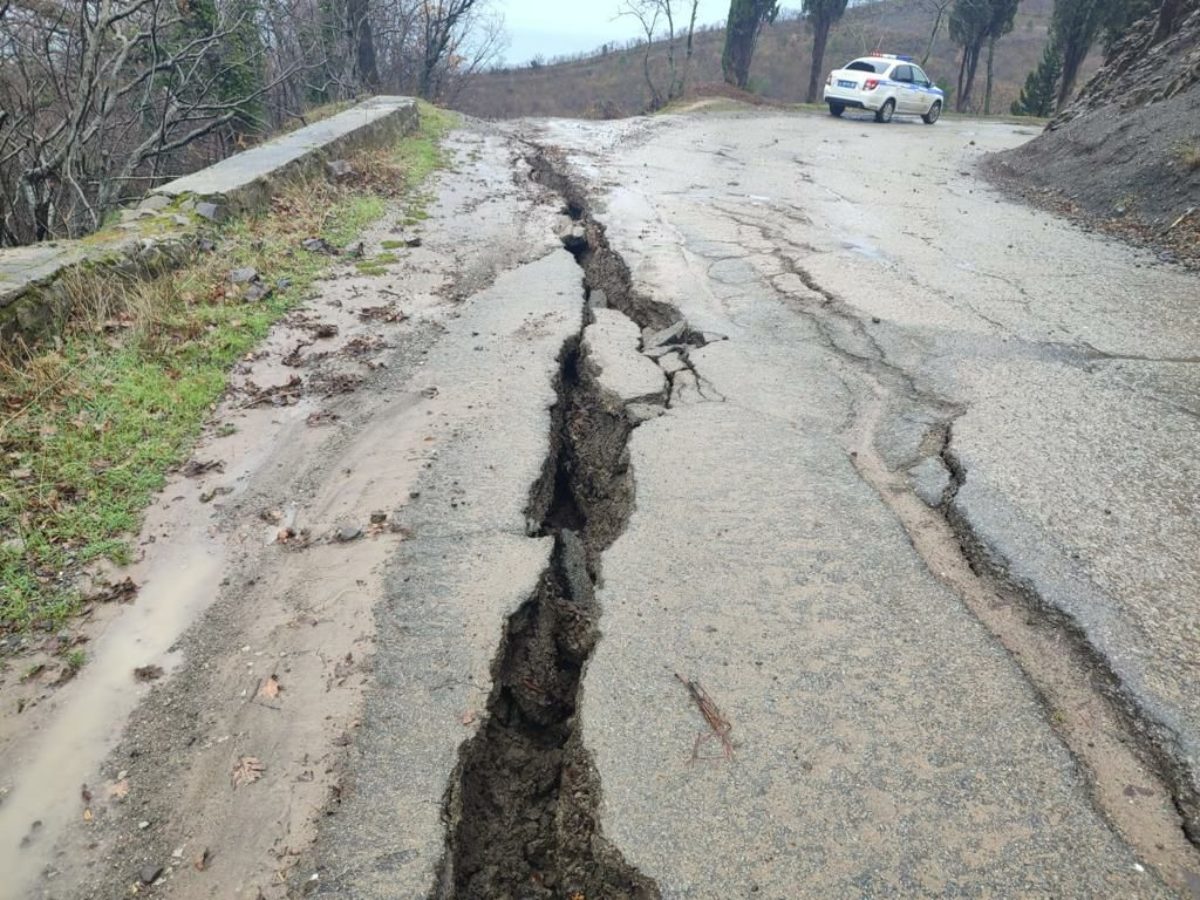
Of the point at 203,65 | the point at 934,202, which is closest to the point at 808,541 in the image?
the point at 934,202

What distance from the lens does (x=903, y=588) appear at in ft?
8.42

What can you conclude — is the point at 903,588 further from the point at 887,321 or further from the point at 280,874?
the point at 887,321

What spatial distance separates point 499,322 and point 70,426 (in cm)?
241

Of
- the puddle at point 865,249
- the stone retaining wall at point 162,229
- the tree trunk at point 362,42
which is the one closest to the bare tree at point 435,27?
the tree trunk at point 362,42

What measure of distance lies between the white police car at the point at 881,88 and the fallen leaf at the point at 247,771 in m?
20.3

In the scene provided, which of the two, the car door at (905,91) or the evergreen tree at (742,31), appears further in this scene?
the evergreen tree at (742,31)

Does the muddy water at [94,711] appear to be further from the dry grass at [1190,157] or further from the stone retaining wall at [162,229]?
the dry grass at [1190,157]

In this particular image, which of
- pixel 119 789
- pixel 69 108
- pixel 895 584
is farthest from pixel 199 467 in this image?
pixel 69 108

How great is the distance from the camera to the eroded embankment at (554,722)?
1830mm

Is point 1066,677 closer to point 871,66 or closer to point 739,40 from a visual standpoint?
point 871,66

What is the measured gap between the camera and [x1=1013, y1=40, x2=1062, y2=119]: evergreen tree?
2505 centimetres

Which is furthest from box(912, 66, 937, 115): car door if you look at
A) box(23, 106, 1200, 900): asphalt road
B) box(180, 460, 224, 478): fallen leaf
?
box(180, 460, 224, 478): fallen leaf

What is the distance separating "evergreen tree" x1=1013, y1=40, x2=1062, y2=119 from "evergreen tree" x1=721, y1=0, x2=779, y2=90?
9686 millimetres

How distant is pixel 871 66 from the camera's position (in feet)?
61.9
